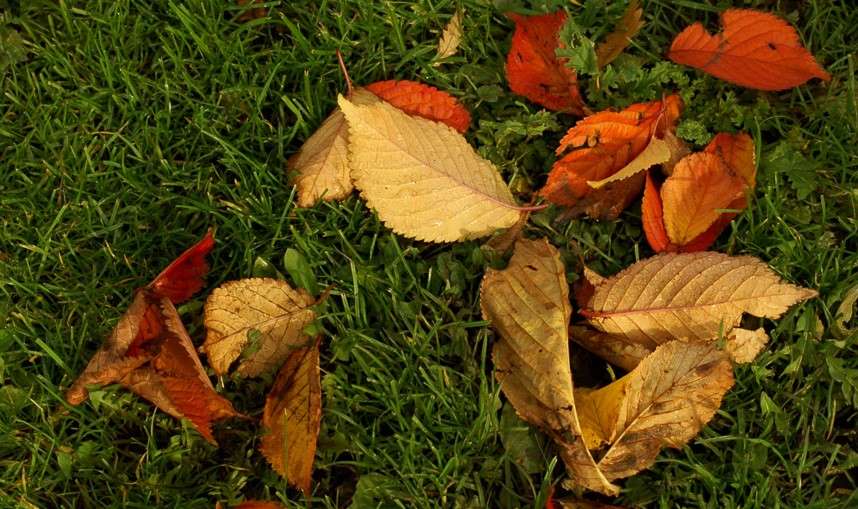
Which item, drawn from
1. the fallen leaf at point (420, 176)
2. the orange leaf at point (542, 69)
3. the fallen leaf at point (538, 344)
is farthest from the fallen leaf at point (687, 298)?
the orange leaf at point (542, 69)

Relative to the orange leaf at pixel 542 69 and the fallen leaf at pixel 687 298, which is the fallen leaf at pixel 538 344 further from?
the orange leaf at pixel 542 69

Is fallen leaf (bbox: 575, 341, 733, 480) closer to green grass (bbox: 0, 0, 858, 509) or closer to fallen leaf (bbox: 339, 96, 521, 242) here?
green grass (bbox: 0, 0, 858, 509)

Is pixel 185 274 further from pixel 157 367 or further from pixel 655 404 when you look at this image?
pixel 655 404

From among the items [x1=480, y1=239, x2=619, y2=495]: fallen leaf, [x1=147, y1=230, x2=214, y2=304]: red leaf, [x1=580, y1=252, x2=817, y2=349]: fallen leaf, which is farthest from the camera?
[x1=147, y1=230, x2=214, y2=304]: red leaf

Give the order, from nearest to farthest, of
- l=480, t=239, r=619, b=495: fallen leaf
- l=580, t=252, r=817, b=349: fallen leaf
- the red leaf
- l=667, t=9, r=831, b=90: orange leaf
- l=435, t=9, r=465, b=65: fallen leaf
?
l=480, t=239, r=619, b=495: fallen leaf → l=580, t=252, r=817, b=349: fallen leaf → the red leaf → l=667, t=9, r=831, b=90: orange leaf → l=435, t=9, r=465, b=65: fallen leaf

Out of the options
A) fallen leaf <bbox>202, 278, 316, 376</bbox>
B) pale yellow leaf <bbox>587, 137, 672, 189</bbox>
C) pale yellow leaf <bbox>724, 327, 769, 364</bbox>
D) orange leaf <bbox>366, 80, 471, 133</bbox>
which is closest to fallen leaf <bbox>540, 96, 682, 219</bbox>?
pale yellow leaf <bbox>587, 137, 672, 189</bbox>

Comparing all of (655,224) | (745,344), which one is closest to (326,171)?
(655,224)
